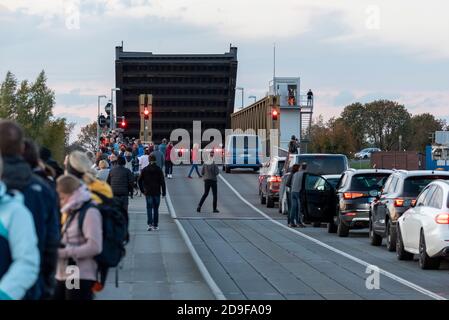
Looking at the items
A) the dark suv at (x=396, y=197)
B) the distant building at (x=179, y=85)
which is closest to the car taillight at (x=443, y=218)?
the dark suv at (x=396, y=197)

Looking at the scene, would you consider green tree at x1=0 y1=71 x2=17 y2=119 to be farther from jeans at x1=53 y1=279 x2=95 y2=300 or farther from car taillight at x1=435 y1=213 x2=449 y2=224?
jeans at x1=53 y1=279 x2=95 y2=300

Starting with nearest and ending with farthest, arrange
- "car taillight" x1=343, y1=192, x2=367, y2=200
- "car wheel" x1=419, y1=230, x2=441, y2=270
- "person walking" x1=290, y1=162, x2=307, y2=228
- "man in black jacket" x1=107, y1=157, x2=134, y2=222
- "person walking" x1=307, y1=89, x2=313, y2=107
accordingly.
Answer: "car wheel" x1=419, y1=230, x2=441, y2=270 → "man in black jacket" x1=107, y1=157, x2=134, y2=222 → "car taillight" x1=343, y1=192, x2=367, y2=200 → "person walking" x1=290, y1=162, x2=307, y2=228 → "person walking" x1=307, y1=89, x2=313, y2=107

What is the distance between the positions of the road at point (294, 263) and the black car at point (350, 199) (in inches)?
16.6

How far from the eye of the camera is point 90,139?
149 metres

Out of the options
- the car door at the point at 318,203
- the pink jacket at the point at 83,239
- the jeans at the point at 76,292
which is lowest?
the car door at the point at 318,203

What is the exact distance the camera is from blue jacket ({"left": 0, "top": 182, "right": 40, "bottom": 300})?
20.0ft

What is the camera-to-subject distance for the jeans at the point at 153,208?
83.3ft

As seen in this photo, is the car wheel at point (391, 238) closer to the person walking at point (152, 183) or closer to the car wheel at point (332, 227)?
the car wheel at point (332, 227)

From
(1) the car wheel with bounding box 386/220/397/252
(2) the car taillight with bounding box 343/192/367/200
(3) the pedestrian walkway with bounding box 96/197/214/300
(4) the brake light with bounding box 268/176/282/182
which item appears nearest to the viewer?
(3) the pedestrian walkway with bounding box 96/197/214/300

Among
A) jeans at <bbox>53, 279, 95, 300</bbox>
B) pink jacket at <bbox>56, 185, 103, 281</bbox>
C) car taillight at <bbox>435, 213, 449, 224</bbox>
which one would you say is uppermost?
pink jacket at <bbox>56, 185, 103, 281</bbox>

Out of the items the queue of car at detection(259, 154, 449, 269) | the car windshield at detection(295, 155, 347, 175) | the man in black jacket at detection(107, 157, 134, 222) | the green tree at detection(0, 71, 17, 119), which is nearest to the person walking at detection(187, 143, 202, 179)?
the queue of car at detection(259, 154, 449, 269)

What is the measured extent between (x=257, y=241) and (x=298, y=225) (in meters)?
5.67
